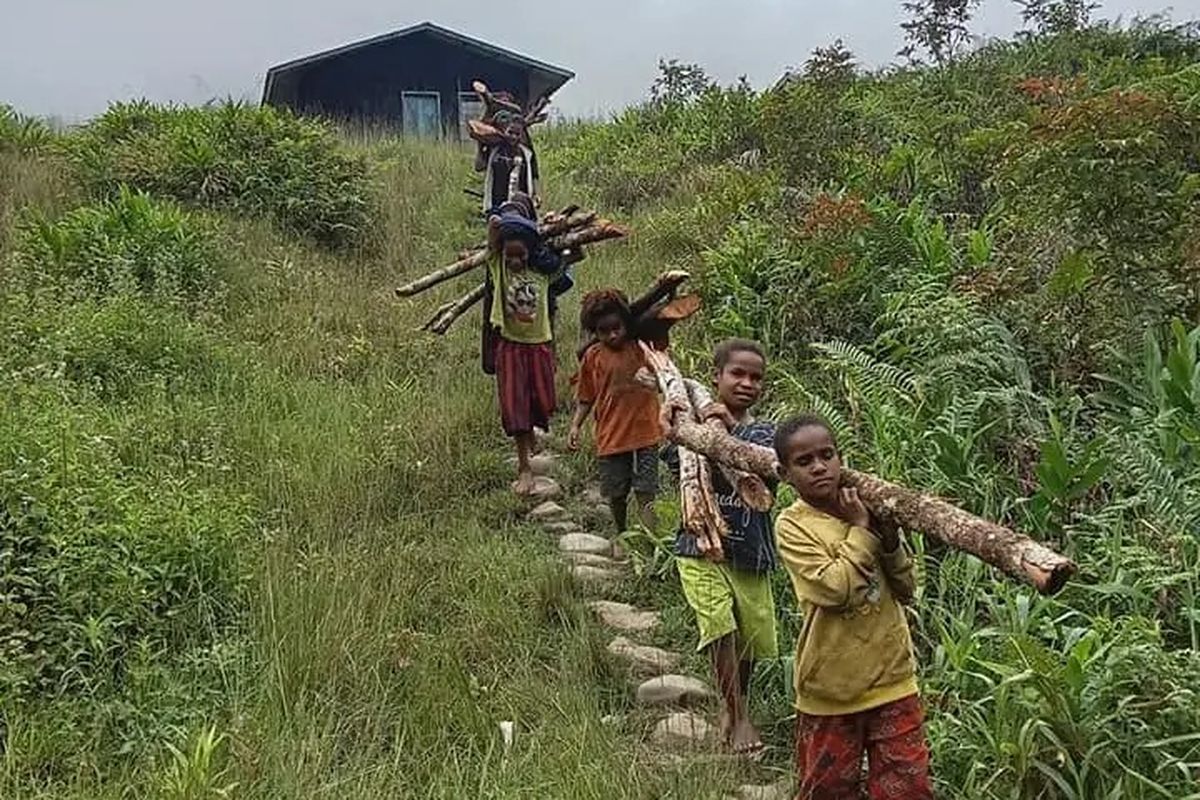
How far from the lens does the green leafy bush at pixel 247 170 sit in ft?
40.0

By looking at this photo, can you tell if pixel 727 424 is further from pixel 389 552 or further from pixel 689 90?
pixel 689 90

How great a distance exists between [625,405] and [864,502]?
2753 mm

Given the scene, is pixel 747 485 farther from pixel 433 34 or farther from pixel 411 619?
pixel 433 34

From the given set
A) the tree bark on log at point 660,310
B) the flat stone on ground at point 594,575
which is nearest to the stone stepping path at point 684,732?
the flat stone on ground at point 594,575

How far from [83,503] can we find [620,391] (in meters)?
2.39

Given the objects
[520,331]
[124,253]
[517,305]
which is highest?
[124,253]

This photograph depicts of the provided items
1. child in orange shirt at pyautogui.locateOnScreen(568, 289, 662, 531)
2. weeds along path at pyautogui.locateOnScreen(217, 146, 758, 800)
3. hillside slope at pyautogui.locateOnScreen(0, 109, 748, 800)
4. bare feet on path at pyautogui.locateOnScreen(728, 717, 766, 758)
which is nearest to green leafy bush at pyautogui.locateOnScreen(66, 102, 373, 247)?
hillside slope at pyautogui.locateOnScreen(0, 109, 748, 800)

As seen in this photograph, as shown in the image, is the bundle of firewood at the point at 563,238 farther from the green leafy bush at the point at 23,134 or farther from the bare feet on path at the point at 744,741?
the green leafy bush at the point at 23,134

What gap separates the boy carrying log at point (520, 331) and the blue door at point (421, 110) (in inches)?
701

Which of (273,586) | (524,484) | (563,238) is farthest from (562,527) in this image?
(563,238)

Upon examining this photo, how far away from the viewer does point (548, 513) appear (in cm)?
607

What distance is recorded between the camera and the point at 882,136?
34.8 ft

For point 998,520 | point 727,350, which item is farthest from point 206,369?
point 998,520

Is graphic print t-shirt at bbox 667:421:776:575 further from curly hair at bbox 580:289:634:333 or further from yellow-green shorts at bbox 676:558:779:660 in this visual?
curly hair at bbox 580:289:634:333
